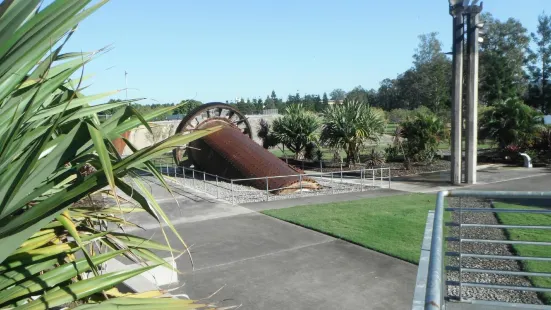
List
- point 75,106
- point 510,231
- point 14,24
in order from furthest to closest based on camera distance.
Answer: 1. point 510,231
2. point 75,106
3. point 14,24

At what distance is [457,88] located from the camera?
16344mm

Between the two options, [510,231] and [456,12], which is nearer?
[510,231]

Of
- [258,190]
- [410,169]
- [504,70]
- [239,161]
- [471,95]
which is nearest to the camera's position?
[258,190]

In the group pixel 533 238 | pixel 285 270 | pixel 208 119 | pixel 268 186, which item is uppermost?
pixel 208 119

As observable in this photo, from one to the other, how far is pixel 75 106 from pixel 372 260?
640cm

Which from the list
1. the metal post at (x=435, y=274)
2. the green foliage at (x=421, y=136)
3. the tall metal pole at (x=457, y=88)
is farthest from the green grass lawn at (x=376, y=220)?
the green foliage at (x=421, y=136)

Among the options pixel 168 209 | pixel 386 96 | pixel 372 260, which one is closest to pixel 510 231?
pixel 372 260

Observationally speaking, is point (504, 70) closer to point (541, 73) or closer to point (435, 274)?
point (541, 73)

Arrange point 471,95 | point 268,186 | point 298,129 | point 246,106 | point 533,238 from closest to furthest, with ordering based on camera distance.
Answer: point 533,238 < point 268,186 < point 471,95 < point 298,129 < point 246,106

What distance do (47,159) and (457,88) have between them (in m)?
16.5

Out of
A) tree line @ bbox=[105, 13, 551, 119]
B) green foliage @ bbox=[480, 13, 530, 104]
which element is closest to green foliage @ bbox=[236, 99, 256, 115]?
tree line @ bbox=[105, 13, 551, 119]

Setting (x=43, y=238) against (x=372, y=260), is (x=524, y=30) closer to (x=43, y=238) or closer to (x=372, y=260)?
(x=372, y=260)

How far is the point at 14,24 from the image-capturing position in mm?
1575

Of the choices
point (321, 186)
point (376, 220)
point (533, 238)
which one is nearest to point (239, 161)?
point (321, 186)
